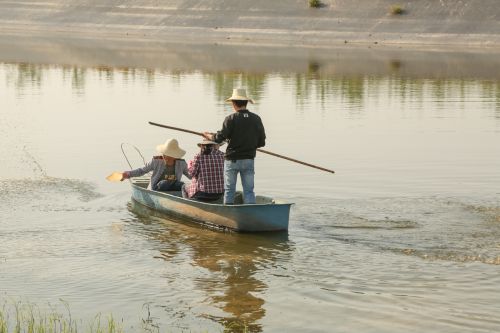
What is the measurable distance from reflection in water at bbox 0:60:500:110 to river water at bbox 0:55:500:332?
177 inches

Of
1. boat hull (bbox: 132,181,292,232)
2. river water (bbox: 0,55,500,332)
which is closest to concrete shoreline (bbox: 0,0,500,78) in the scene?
river water (bbox: 0,55,500,332)

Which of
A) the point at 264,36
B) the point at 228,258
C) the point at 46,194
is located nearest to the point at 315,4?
the point at 264,36

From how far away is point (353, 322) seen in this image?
10.9 metres

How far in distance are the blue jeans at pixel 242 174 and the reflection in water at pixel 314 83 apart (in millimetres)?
15765

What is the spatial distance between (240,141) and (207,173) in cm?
90

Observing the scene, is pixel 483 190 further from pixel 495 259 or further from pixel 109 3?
pixel 109 3

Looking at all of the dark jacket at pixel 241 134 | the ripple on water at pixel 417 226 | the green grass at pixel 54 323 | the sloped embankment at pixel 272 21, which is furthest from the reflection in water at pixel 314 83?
the green grass at pixel 54 323

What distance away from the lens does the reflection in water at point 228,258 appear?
11312 millimetres

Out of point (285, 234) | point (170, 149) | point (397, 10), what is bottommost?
point (285, 234)

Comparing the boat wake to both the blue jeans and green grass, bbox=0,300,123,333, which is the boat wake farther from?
green grass, bbox=0,300,123,333

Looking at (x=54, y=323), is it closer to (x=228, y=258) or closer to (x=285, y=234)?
(x=228, y=258)

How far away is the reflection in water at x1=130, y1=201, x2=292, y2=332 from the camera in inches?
445

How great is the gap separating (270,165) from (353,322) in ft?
31.5

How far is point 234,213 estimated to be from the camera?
14750 mm
